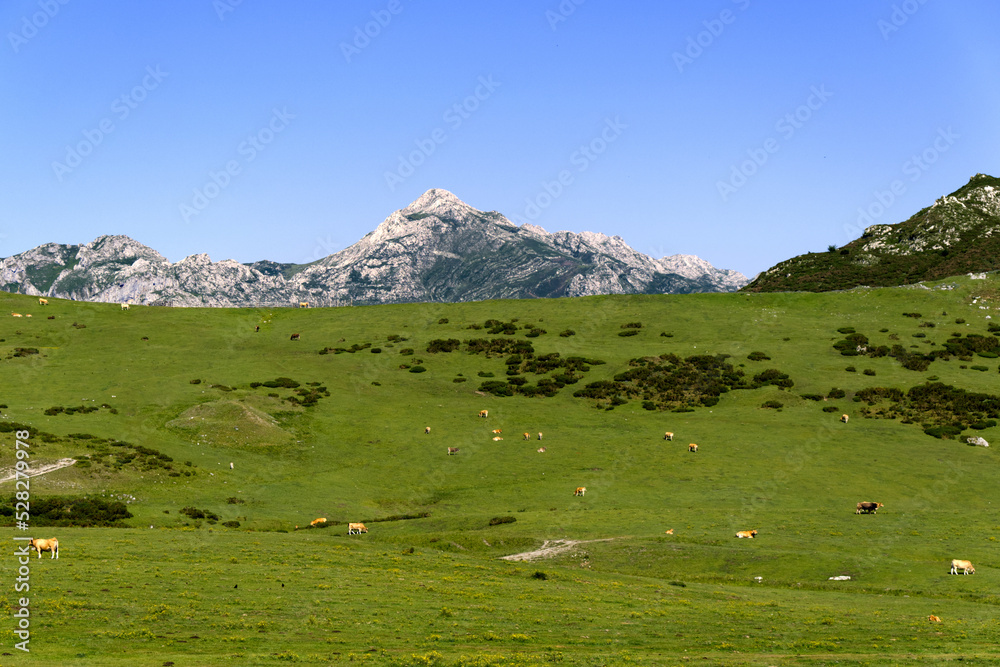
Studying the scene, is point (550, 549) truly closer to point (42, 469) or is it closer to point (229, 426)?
point (42, 469)

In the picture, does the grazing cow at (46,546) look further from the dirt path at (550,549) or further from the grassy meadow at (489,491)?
the dirt path at (550,549)

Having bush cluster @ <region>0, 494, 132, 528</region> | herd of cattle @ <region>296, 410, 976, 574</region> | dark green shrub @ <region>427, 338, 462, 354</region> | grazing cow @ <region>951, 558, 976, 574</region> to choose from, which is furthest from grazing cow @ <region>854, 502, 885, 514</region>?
dark green shrub @ <region>427, 338, 462, 354</region>

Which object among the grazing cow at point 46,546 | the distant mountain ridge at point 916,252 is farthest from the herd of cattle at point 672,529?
the distant mountain ridge at point 916,252

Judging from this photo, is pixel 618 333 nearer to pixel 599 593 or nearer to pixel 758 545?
pixel 758 545

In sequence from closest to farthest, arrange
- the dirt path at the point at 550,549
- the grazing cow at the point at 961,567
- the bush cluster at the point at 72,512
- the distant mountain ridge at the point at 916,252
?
the grazing cow at the point at 961,567 < the dirt path at the point at 550,549 < the bush cluster at the point at 72,512 < the distant mountain ridge at the point at 916,252

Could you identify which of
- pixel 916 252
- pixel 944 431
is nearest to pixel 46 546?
pixel 944 431

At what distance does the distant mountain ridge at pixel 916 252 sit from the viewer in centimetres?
16025

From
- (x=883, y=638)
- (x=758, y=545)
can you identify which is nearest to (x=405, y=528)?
(x=758, y=545)

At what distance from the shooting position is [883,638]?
25594 millimetres

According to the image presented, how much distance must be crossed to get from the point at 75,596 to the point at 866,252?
184975mm

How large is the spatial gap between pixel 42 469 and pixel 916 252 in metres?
179

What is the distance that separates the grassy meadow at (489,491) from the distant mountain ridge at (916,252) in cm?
3889

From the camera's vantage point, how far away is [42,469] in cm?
5300

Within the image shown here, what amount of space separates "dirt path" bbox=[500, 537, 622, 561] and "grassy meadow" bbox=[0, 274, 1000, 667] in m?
0.66
